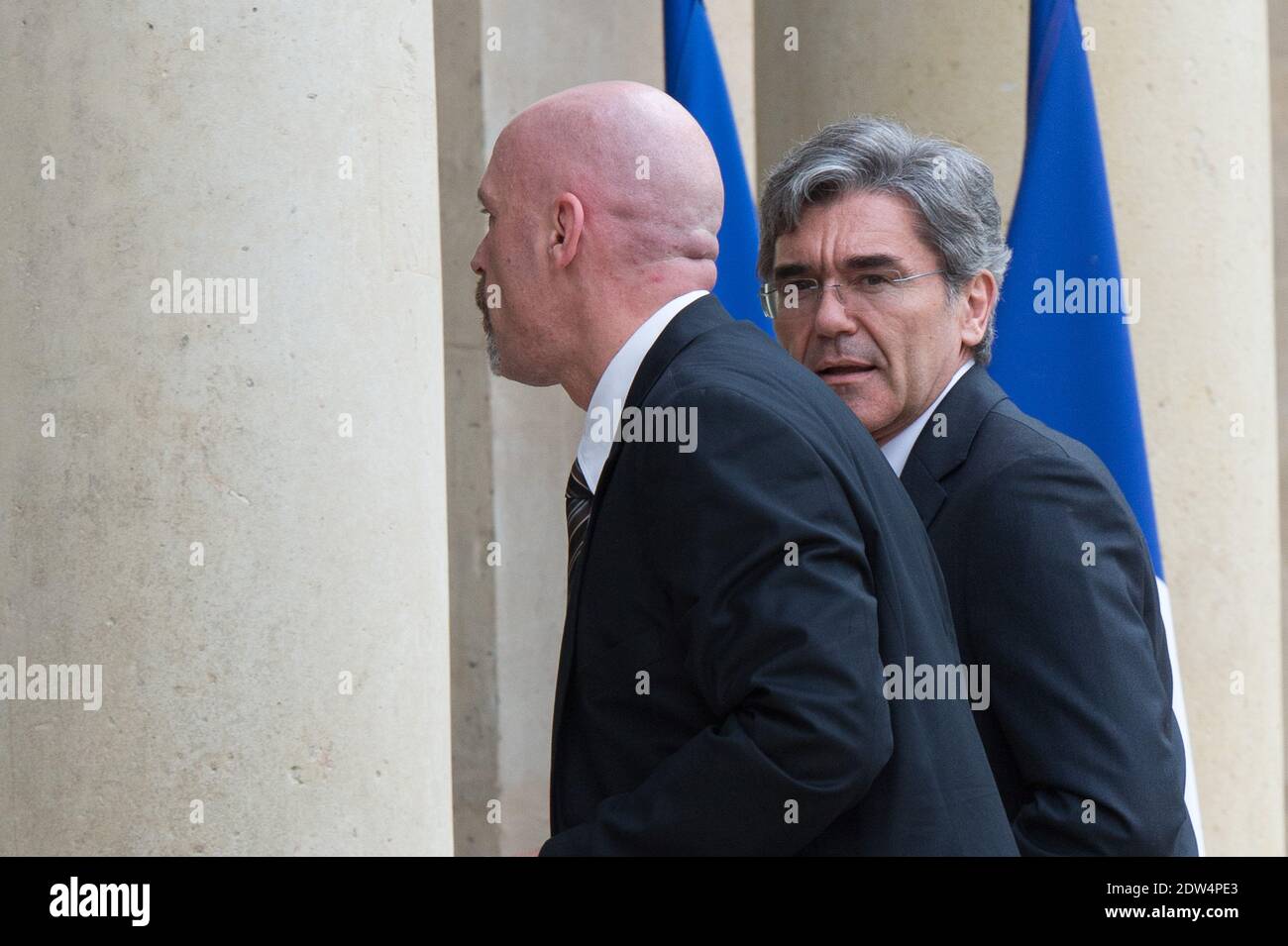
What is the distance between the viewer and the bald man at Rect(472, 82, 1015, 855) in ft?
5.45

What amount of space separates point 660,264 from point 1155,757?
103 cm

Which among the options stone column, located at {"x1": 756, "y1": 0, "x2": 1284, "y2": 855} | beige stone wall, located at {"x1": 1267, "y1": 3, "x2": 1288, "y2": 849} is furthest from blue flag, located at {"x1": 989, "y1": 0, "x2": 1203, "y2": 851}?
beige stone wall, located at {"x1": 1267, "y1": 3, "x2": 1288, "y2": 849}

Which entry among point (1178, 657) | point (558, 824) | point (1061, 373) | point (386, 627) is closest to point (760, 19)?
point (1061, 373)

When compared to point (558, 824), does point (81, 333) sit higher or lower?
higher

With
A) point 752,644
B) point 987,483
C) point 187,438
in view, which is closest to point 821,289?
point 987,483

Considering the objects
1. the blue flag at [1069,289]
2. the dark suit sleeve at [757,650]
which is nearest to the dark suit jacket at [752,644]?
the dark suit sleeve at [757,650]

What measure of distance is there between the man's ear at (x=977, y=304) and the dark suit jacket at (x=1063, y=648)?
37 centimetres

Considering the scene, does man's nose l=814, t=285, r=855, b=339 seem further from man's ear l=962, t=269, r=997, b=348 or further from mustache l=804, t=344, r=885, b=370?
man's ear l=962, t=269, r=997, b=348

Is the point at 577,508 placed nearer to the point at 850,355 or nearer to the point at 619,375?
the point at 619,375

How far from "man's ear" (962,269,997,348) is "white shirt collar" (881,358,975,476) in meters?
0.08

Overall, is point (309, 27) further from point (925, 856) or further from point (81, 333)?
point (925, 856)

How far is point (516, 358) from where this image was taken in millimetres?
2131

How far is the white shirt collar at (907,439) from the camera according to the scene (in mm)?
2635

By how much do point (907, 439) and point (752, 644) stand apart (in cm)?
108
